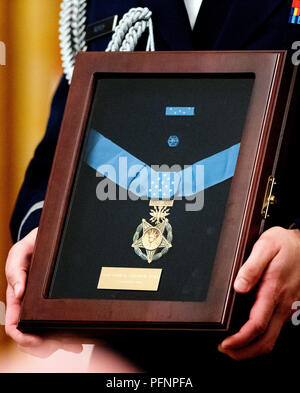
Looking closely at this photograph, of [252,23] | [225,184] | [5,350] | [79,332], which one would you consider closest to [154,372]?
[79,332]

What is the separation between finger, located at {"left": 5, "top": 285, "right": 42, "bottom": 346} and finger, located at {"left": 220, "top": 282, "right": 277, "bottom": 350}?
20 cm

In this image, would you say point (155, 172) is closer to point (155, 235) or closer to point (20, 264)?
point (155, 235)

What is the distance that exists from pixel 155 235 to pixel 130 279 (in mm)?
55

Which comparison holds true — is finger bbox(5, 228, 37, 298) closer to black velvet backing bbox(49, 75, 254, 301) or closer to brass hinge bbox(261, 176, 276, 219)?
black velvet backing bbox(49, 75, 254, 301)

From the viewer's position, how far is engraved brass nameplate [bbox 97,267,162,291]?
79cm

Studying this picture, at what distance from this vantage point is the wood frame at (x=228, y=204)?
2.50 feet

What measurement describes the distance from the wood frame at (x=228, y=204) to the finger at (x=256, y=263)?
0.01 m

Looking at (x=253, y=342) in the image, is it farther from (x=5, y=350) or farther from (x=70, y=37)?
(x=5, y=350)

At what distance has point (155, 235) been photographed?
2.68 ft

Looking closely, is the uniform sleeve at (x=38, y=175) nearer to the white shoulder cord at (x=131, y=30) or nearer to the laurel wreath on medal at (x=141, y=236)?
the white shoulder cord at (x=131, y=30)

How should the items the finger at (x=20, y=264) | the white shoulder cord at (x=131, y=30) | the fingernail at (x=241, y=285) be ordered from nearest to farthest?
the fingernail at (x=241, y=285), the finger at (x=20, y=264), the white shoulder cord at (x=131, y=30)

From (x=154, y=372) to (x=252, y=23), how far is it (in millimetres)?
452

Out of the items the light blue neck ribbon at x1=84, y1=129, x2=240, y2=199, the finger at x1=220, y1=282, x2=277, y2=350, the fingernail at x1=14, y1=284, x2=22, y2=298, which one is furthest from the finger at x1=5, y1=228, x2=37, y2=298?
the finger at x1=220, y1=282, x2=277, y2=350

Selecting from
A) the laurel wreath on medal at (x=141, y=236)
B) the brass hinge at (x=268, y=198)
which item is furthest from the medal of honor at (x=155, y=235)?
the brass hinge at (x=268, y=198)
